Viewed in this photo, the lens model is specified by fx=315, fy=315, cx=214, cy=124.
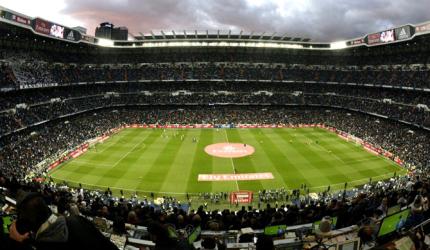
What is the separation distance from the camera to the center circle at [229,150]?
52.8 metres

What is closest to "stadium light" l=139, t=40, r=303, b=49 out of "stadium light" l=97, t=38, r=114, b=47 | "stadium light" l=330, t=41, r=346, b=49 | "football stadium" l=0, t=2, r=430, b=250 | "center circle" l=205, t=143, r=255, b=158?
"football stadium" l=0, t=2, r=430, b=250

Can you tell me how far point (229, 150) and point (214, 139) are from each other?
8.89 metres

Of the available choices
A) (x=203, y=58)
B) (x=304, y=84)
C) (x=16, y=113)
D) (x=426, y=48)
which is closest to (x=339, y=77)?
(x=304, y=84)

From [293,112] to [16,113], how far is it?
207 ft

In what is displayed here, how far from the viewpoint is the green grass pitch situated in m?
39.8

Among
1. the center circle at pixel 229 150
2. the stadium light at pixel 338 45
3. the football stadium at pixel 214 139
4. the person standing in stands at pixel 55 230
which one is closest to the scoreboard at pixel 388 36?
the football stadium at pixel 214 139

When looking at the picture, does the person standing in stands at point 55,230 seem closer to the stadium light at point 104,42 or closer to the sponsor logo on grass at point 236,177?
the sponsor logo on grass at point 236,177

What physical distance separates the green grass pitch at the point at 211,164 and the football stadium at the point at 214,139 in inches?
13.3

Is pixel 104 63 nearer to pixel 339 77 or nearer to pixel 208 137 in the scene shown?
pixel 208 137

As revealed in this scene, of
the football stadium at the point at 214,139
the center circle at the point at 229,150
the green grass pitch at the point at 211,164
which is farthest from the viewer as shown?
the center circle at the point at 229,150

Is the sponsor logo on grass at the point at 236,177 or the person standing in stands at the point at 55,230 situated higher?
the person standing in stands at the point at 55,230

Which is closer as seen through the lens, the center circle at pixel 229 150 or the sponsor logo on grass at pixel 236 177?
the sponsor logo on grass at pixel 236 177

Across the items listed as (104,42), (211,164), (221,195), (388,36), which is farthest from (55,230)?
(104,42)

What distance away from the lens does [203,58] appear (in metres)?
97.9
